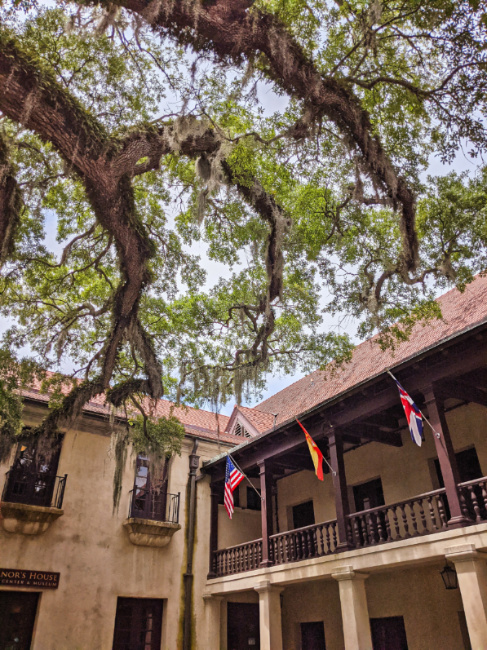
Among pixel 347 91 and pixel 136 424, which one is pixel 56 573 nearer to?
pixel 136 424

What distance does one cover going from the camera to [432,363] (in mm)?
9164

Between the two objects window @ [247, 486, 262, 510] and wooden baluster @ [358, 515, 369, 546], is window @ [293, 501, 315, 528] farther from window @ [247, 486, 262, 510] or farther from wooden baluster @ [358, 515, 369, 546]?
wooden baluster @ [358, 515, 369, 546]

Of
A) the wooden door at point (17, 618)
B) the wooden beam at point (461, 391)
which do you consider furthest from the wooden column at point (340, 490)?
the wooden door at point (17, 618)

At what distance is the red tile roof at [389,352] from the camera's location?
34.6ft

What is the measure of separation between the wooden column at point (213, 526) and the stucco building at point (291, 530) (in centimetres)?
4

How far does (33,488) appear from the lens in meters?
11.9

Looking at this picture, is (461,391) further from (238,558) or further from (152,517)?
(152,517)

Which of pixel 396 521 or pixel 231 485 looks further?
pixel 231 485

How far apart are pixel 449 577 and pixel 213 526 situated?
670 cm

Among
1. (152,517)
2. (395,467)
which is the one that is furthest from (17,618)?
(395,467)

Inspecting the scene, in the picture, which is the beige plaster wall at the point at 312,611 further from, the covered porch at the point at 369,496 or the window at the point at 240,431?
the window at the point at 240,431

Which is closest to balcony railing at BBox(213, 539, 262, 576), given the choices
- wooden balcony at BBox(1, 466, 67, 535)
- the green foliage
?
the green foliage

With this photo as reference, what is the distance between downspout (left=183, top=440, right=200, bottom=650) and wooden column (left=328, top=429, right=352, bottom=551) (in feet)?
17.2

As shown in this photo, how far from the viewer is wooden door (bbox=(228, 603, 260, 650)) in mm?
13430
